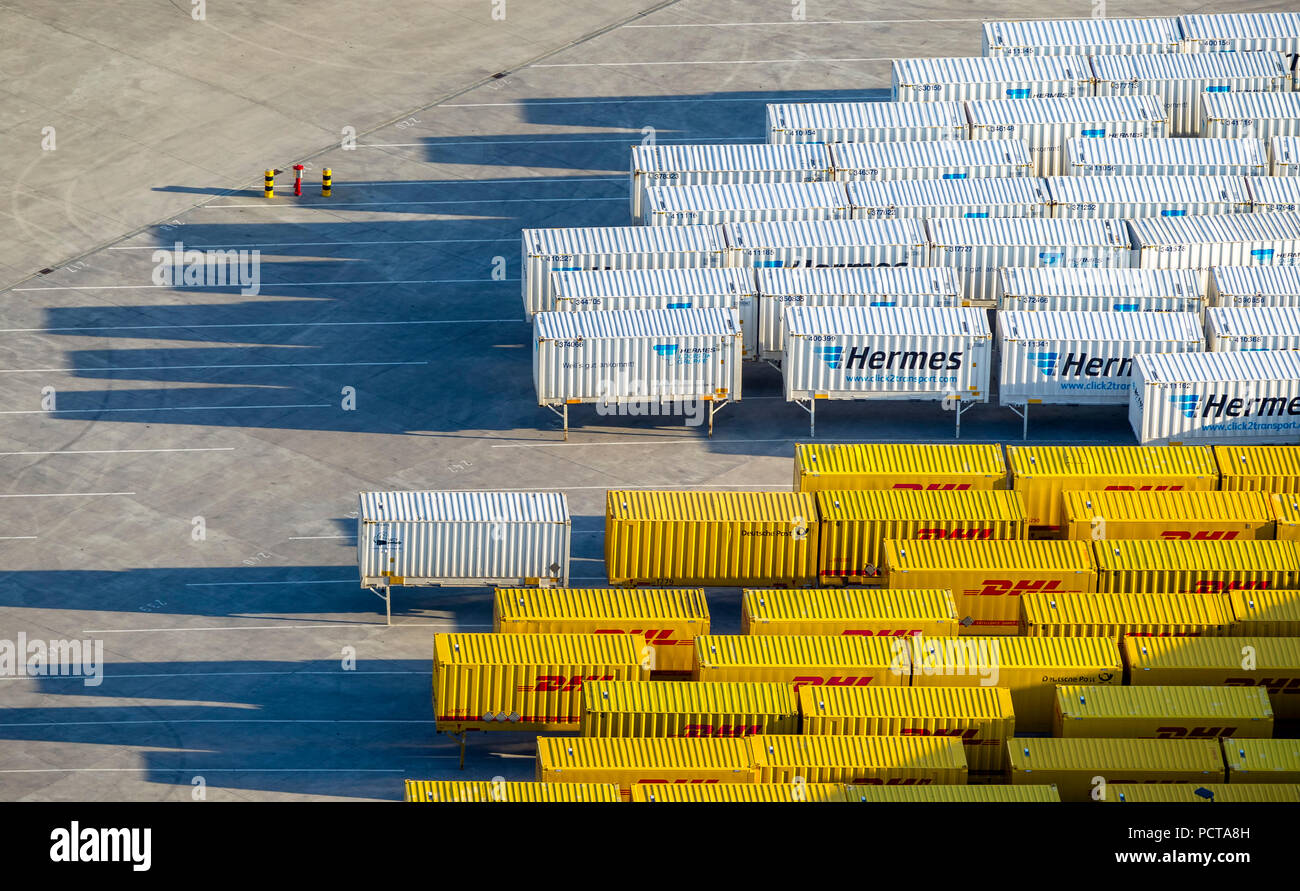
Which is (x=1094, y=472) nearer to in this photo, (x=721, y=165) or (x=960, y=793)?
(x=960, y=793)

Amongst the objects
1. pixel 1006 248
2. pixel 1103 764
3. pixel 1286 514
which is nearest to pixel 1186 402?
pixel 1286 514

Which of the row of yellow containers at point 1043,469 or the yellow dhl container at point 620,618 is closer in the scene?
the yellow dhl container at point 620,618

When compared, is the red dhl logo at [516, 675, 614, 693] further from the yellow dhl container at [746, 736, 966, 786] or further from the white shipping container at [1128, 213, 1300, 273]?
the white shipping container at [1128, 213, 1300, 273]

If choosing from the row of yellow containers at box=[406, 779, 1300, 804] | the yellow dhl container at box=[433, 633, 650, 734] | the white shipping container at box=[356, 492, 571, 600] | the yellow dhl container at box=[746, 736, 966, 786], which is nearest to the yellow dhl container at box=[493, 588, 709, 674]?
the yellow dhl container at box=[433, 633, 650, 734]

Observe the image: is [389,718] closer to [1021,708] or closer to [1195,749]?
[1021,708]

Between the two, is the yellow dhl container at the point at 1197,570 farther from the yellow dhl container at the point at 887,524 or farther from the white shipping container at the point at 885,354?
the white shipping container at the point at 885,354

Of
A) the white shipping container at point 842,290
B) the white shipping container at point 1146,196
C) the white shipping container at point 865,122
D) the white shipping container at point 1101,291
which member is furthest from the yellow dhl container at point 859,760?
the white shipping container at point 865,122
